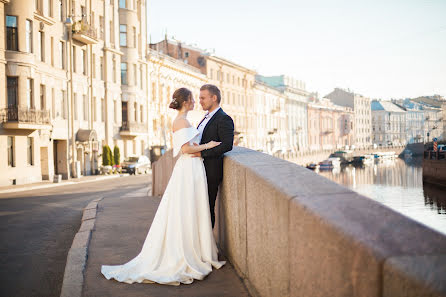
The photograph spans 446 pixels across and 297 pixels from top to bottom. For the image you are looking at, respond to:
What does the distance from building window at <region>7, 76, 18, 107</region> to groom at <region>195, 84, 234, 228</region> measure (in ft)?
91.4

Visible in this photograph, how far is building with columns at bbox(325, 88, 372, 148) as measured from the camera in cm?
14427

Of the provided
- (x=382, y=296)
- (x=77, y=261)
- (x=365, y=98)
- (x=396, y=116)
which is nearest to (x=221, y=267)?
(x=77, y=261)

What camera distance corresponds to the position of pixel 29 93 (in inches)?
1266

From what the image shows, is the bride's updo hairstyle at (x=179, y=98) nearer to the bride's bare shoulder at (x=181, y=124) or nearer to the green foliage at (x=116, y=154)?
the bride's bare shoulder at (x=181, y=124)

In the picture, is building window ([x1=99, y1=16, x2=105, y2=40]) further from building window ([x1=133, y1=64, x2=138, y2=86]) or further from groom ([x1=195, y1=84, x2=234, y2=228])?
groom ([x1=195, y1=84, x2=234, y2=228])

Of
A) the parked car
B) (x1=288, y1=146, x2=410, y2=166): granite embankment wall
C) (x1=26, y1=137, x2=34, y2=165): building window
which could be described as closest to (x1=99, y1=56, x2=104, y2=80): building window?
the parked car

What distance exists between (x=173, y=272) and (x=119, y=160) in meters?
40.3

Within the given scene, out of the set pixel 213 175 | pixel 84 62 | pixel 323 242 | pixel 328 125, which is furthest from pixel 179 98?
pixel 328 125

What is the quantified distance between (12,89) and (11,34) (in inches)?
126

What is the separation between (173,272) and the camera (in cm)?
505

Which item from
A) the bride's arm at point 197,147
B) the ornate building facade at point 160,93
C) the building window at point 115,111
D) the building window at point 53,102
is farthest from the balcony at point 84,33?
the bride's arm at point 197,147

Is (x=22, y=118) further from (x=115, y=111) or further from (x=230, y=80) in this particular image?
(x=230, y=80)

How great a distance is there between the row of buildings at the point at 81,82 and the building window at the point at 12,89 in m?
0.06

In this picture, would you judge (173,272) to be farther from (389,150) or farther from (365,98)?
(365,98)
